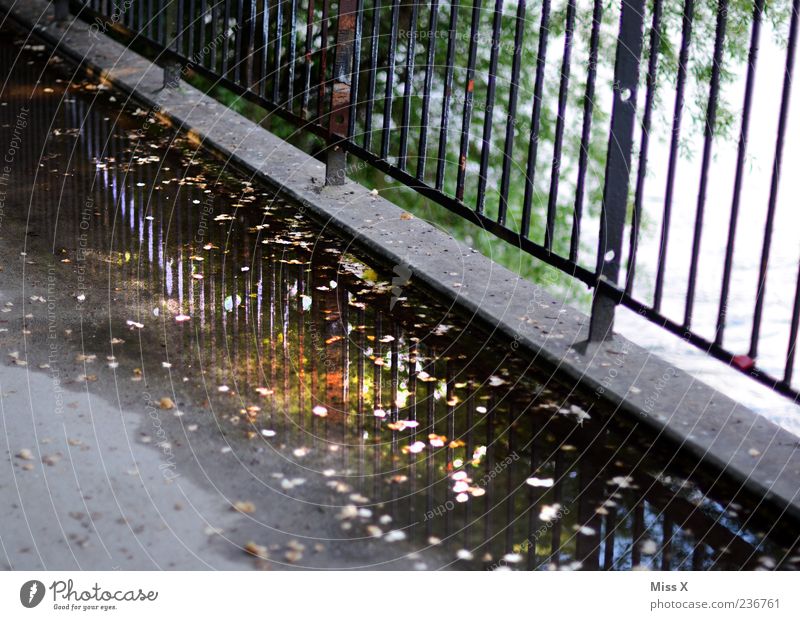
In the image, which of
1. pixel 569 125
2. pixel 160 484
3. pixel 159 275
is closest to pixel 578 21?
pixel 569 125

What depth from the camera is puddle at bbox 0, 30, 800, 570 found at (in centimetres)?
362

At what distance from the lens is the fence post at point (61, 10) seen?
10.5m

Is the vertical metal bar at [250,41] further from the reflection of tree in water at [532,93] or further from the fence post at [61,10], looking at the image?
the reflection of tree in water at [532,93]

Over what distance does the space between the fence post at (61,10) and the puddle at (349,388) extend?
4332 millimetres

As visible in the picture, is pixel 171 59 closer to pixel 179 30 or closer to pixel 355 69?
pixel 179 30

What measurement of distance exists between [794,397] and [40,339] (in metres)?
3.01

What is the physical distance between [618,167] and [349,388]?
1.42 meters

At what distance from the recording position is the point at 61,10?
10539 mm

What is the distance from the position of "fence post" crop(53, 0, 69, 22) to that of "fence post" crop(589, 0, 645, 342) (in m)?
7.35

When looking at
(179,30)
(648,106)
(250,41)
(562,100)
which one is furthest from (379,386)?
(179,30)

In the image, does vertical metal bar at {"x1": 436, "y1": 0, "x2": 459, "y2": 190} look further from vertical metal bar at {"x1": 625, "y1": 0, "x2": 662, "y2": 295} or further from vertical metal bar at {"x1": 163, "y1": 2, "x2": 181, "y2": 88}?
vertical metal bar at {"x1": 163, "y1": 2, "x2": 181, "y2": 88}

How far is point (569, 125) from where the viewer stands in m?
13.3

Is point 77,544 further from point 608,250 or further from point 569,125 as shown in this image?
point 569,125

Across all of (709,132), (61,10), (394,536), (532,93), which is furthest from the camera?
(532,93)
